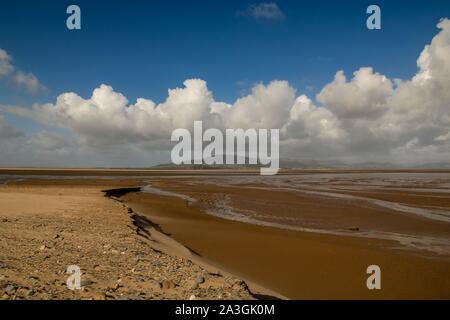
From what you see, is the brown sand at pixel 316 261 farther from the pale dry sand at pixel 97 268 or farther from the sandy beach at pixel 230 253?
the pale dry sand at pixel 97 268

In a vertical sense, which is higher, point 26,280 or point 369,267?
point 26,280

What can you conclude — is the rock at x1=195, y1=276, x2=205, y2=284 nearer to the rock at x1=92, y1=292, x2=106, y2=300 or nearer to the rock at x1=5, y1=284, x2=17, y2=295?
the rock at x1=92, y1=292, x2=106, y2=300

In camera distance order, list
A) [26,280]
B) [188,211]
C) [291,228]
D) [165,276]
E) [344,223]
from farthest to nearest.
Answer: [188,211], [344,223], [291,228], [165,276], [26,280]

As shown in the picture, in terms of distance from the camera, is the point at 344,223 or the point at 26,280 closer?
the point at 26,280

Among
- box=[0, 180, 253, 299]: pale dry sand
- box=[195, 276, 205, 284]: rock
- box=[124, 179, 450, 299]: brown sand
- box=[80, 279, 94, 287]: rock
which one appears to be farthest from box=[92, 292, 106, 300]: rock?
box=[124, 179, 450, 299]: brown sand

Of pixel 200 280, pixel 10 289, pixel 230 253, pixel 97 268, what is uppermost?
pixel 10 289

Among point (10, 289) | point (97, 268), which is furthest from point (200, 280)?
point (10, 289)

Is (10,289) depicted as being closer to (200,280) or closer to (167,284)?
(167,284)

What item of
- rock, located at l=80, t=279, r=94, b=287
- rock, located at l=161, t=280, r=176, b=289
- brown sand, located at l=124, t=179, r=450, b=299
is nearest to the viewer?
rock, located at l=80, t=279, r=94, b=287

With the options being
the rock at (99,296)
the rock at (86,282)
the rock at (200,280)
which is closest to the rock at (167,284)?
the rock at (200,280)

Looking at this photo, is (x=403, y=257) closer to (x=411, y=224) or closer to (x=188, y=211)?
(x=411, y=224)

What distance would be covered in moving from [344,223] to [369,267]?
8173mm

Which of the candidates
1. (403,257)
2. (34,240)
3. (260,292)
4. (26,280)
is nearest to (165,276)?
(260,292)

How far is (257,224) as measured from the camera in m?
17.6
